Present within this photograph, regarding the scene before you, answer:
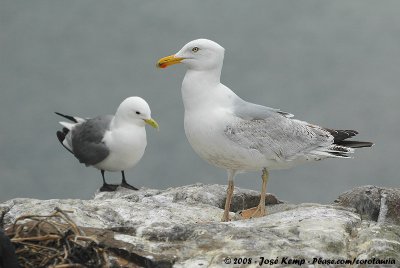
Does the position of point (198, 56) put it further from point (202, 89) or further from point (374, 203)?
point (374, 203)

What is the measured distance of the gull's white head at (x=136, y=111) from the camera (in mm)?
13484

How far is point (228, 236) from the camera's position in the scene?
6648 mm

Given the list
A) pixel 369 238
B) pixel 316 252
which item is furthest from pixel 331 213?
pixel 316 252

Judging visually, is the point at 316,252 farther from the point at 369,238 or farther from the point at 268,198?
the point at 268,198

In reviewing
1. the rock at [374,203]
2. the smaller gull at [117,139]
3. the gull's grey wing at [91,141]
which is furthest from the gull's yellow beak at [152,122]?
the rock at [374,203]

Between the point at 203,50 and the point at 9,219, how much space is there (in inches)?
106

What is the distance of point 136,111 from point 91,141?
0.99 metres

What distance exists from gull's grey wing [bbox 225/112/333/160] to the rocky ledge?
25.0 inches

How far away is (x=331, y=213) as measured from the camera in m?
7.60

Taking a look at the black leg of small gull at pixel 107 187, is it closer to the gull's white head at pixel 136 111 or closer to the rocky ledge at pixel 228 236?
the gull's white head at pixel 136 111

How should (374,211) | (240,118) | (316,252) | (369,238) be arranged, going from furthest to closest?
(374,211) → (240,118) → (369,238) → (316,252)

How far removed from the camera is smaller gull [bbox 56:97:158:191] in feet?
44.2

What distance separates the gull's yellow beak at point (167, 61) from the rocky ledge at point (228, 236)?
151cm

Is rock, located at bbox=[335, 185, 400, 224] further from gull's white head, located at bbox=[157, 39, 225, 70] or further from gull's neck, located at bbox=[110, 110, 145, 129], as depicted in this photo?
gull's neck, located at bbox=[110, 110, 145, 129]
